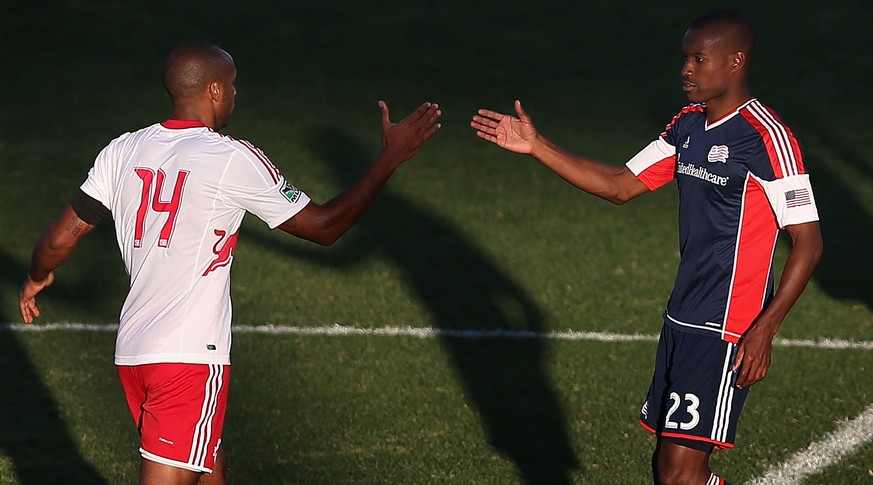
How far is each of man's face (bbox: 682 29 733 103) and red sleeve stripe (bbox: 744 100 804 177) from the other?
0.18 metres

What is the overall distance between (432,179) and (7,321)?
4.84 metres

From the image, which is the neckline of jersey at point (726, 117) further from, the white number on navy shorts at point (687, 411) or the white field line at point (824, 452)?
the white field line at point (824, 452)

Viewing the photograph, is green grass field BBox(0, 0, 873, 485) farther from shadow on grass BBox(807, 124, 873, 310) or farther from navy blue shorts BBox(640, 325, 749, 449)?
navy blue shorts BBox(640, 325, 749, 449)

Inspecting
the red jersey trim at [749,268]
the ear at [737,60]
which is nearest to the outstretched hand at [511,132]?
the ear at [737,60]

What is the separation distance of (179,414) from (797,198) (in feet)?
7.86

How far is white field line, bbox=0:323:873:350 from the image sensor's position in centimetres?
877

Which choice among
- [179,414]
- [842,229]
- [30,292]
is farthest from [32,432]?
[842,229]

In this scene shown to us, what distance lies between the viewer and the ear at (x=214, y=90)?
504 centimetres

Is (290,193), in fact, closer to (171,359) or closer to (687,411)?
(171,359)

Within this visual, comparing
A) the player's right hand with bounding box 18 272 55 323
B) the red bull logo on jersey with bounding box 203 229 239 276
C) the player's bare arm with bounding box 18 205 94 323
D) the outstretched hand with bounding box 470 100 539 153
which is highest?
the outstretched hand with bounding box 470 100 539 153

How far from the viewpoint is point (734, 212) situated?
519cm

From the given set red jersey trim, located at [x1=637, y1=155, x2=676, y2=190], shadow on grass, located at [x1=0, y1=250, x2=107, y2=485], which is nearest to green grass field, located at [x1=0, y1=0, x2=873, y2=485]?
shadow on grass, located at [x1=0, y1=250, x2=107, y2=485]

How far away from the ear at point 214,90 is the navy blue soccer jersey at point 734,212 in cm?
183

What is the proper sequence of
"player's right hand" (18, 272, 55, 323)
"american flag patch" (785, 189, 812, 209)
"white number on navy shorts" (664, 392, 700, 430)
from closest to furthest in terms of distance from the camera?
"american flag patch" (785, 189, 812, 209), "white number on navy shorts" (664, 392, 700, 430), "player's right hand" (18, 272, 55, 323)
